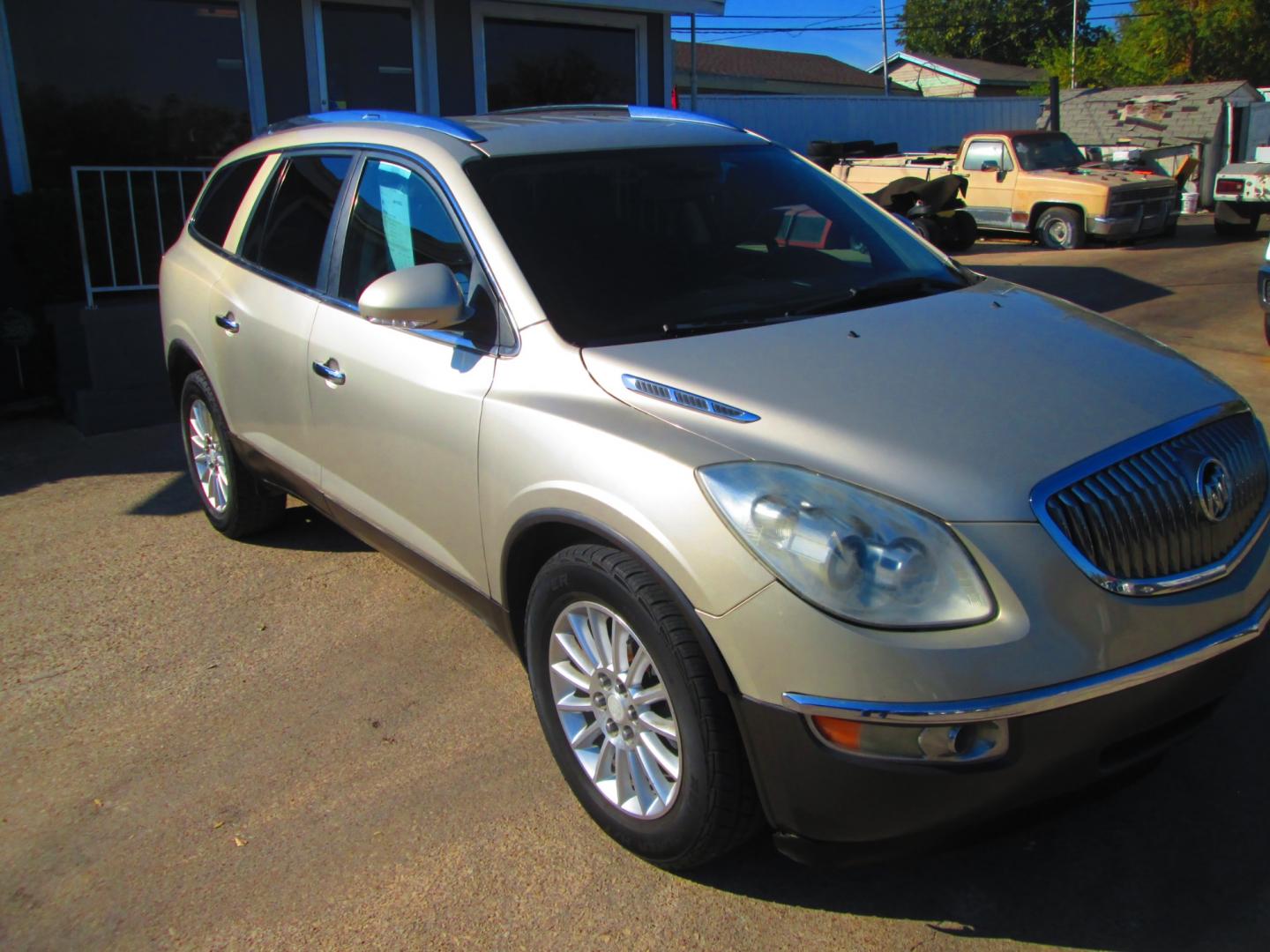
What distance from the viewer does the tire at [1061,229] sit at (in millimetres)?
16375

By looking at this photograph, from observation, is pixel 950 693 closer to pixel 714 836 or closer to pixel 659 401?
pixel 714 836

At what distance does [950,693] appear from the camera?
2199 mm

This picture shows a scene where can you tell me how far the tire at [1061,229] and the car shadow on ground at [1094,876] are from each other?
14.8 m

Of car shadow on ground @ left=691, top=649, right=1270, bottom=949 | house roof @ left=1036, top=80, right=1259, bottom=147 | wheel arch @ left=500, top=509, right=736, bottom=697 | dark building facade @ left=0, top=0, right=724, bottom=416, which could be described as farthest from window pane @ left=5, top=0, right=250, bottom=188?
house roof @ left=1036, top=80, right=1259, bottom=147

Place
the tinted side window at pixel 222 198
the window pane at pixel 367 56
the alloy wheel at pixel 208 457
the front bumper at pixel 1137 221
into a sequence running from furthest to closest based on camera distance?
the front bumper at pixel 1137 221
the window pane at pixel 367 56
the alloy wheel at pixel 208 457
the tinted side window at pixel 222 198

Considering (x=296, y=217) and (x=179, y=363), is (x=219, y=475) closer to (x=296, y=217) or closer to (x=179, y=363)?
(x=179, y=363)

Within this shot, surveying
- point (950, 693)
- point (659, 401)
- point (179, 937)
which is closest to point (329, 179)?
point (659, 401)

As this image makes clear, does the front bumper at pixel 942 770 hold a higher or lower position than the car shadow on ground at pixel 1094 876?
higher

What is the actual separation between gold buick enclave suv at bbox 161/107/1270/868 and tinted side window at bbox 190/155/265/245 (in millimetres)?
861

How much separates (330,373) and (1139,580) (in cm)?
261

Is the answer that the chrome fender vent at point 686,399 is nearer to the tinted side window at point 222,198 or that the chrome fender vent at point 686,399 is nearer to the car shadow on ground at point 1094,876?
the car shadow on ground at point 1094,876

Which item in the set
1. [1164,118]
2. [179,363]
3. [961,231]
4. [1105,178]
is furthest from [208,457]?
[1164,118]

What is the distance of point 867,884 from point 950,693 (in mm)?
821

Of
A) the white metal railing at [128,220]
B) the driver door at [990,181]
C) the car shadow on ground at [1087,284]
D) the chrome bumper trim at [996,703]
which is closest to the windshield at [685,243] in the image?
the chrome bumper trim at [996,703]
